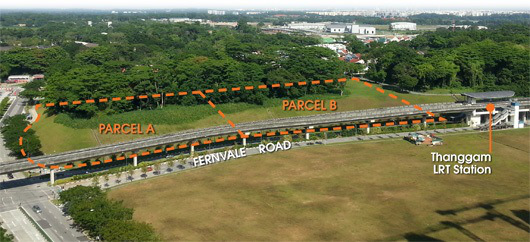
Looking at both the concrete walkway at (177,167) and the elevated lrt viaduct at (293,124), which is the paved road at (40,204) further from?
the concrete walkway at (177,167)

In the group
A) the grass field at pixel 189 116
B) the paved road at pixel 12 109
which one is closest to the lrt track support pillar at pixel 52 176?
the grass field at pixel 189 116

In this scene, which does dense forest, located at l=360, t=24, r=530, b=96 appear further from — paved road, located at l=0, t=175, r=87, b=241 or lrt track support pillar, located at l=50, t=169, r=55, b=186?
paved road, located at l=0, t=175, r=87, b=241

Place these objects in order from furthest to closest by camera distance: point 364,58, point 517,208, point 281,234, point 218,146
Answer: point 364,58 → point 218,146 → point 517,208 → point 281,234

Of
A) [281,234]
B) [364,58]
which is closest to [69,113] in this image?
[281,234]

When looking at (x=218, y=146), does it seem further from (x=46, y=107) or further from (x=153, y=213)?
(x=46, y=107)

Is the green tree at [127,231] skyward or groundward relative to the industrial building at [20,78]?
groundward

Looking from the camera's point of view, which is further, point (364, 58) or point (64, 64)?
point (364, 58)

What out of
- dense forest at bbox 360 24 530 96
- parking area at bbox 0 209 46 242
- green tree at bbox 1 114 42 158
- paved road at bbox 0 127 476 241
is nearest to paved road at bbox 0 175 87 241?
paved road at bbox 0 127 476 241
